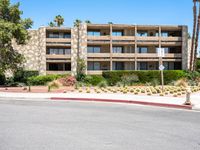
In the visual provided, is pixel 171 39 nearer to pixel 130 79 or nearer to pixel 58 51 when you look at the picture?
pixel 130 79

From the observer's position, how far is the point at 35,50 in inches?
2208

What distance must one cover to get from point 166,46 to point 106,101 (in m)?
39.1

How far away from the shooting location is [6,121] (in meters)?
12.8

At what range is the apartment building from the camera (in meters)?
55.8

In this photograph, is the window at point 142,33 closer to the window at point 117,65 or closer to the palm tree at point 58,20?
the window at point 117,65

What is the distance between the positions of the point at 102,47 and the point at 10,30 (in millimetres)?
21125

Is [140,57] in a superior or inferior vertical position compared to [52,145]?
superior

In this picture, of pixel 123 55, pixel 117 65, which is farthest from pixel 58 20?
pixel 123 55

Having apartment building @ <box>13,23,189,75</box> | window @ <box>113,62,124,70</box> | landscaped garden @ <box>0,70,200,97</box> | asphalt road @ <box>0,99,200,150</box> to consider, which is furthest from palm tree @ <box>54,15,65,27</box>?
asphalt road @ <box>0,99,200,150</box>

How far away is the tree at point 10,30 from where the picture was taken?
4009 cm

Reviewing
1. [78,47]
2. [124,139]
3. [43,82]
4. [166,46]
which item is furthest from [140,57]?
[124,139]

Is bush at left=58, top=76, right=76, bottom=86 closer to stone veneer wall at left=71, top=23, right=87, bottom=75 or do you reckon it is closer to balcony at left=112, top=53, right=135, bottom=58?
stone veneer wall at left=71, top=23, right=87, bottom=75

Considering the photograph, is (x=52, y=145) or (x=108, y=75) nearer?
(x=52, y=145)

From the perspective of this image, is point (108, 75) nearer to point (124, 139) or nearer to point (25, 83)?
point (25, 83)
